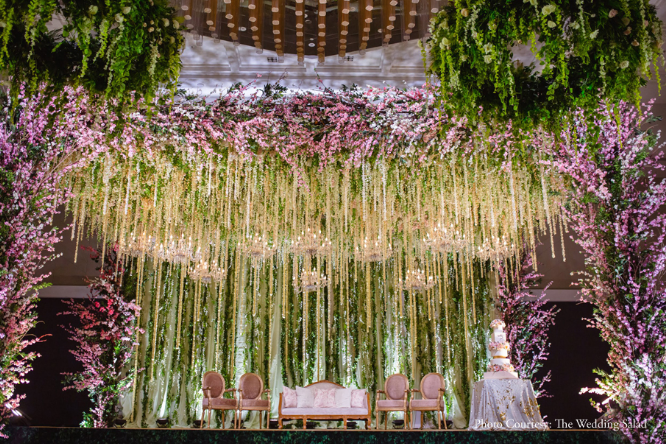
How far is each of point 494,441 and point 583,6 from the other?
343cm

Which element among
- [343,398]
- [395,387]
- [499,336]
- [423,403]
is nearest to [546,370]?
[423,403]

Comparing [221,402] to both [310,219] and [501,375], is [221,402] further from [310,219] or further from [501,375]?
[501,375]

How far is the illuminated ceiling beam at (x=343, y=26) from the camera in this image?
418cm

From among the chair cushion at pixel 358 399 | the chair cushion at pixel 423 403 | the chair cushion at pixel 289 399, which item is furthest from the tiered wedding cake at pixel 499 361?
the chair cushion at pixel 289 399

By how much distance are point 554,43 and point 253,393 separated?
24.8 feet

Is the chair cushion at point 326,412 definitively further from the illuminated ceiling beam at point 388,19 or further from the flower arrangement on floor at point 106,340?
→ the illuminated ceiling beam at point 388,19

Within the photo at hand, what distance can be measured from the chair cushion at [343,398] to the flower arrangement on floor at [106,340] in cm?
358

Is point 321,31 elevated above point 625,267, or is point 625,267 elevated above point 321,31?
point 321,31

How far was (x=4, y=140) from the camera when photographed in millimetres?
4453

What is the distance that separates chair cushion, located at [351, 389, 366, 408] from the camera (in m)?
8.16

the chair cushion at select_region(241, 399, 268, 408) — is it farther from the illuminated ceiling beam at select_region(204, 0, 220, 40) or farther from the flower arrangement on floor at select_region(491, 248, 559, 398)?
the illuminated ceiling beam at select_region(204, 0, 220, 40)

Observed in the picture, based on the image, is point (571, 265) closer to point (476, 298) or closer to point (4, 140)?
point (476, 298)

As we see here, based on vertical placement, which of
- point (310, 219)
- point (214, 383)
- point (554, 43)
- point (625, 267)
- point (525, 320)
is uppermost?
point (310, 219)

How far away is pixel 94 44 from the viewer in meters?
3.42
